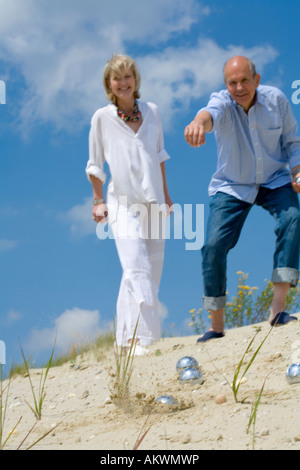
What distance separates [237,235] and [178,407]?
221cm

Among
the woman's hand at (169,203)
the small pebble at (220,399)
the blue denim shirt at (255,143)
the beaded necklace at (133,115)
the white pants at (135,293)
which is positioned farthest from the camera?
the woman's hand at (169,203)

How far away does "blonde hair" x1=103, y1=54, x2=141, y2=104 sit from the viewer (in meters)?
5.68

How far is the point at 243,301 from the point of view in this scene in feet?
25.5

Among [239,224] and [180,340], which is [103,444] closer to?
[239,224]

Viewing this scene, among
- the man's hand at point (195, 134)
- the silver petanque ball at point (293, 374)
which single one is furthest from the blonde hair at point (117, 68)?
the silver petanque ball at point (293, 374)

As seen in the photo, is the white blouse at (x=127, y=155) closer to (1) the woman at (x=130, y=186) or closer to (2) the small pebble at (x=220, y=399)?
(1) the woman at (x=130, y=186)

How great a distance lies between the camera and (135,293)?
223 inches

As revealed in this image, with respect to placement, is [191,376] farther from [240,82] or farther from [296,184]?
[240,82]

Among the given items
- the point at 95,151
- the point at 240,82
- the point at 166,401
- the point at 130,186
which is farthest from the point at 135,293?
the point at 166,401

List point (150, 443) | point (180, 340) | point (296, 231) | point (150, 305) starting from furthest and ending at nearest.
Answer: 1. point (180, 340)
2. point (150, 305)
3. point (296, 231)
4. point (150, 443)

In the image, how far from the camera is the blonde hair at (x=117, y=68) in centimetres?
568

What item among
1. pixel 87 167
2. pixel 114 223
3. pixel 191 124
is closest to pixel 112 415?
pixel 191 124

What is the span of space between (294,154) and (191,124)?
1285mm

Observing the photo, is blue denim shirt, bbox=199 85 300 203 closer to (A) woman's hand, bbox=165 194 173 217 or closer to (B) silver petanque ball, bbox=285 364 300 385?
(A) woman's hand, bbox=165 194 173 217
